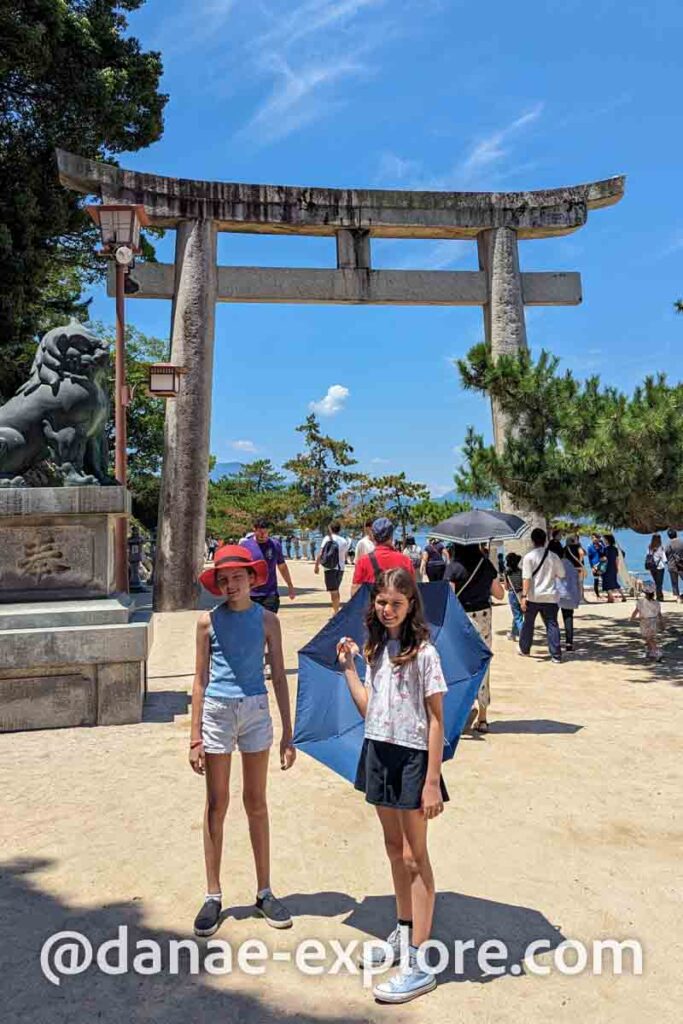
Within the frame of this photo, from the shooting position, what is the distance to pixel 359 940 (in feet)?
9.46

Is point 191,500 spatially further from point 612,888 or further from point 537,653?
point 612,888

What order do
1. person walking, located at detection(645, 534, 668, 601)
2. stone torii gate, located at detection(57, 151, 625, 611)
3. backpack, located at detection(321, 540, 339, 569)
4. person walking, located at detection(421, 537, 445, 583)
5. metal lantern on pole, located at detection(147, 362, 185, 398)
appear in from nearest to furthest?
metal lantern on pole, located at detection(147, 362, 185, 398)
person walking, located at detection(421, 537, 445, 583)
backpack, located at detection(321, 540, 339, 569)
stone torii gate, located at detection(57, 151, 625, 611)
person walking, located at detection(645, 534, 668, 601)

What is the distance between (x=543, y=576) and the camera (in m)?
8.48

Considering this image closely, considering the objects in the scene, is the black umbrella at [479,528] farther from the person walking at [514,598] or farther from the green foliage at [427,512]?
the green foliage at [427,512]

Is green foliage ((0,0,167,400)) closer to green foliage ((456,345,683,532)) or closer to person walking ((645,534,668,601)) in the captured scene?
green foliage ((456,345,683,532))

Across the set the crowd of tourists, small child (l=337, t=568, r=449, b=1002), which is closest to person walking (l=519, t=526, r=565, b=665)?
the crowd of tourists

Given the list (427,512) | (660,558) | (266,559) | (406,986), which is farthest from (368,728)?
(427,512)

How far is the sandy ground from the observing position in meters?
2.54

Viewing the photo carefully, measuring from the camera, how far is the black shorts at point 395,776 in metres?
2.62

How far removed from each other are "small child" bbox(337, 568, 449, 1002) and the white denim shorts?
0.50m

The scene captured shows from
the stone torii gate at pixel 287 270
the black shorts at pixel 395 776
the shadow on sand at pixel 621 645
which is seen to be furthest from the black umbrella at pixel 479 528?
the stone torii gate at pixel 287 270

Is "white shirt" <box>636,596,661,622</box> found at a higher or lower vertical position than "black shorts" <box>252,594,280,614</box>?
lower

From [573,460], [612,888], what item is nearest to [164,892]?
[612,888]

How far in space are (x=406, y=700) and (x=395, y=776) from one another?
0.88 ft
